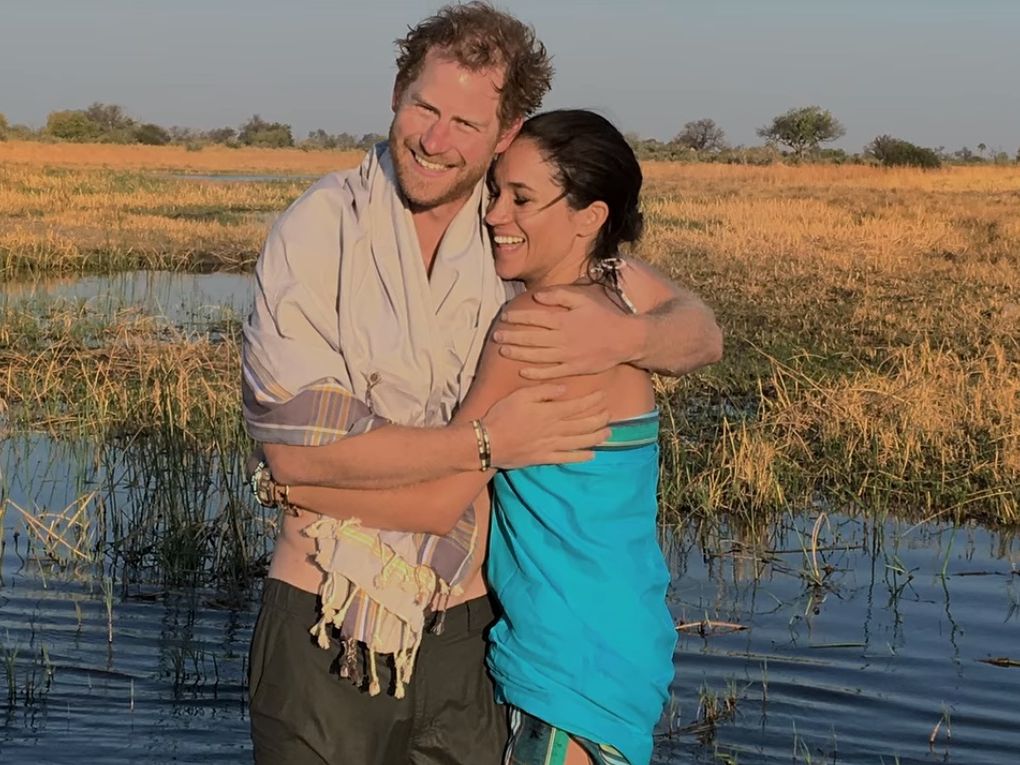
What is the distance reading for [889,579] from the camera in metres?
6.90

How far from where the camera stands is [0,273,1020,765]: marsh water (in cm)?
532

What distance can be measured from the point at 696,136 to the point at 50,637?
63311 millimetres

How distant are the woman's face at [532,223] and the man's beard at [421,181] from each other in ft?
0.24

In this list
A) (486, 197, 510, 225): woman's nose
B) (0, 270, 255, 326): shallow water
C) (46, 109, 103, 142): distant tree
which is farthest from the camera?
(46, 109, 103, 142): distant tree

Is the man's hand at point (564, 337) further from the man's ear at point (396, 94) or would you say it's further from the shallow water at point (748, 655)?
the shallow water at point (748, 655)

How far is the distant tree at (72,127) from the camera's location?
219 ft

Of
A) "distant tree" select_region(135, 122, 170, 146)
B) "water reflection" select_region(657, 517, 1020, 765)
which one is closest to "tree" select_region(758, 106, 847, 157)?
"distant tree" select_region(135, 122, 170, 146)

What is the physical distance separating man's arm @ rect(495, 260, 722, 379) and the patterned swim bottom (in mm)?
632

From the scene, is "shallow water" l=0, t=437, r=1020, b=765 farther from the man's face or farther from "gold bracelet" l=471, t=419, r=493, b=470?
the man's face

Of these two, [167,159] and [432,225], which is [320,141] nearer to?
[167,159]

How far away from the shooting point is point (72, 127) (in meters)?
67.5

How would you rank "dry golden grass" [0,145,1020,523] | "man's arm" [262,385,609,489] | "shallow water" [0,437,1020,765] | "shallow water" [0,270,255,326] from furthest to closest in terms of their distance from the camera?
"shallow water" [0,270,255,326]
"dry golden grass" [0,145,1020,523]
"shallow water" [0,437,1020,765]
"man's arm" [262,385,609,489]

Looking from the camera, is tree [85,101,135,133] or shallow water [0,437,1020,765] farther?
tree [85,101,135,133]

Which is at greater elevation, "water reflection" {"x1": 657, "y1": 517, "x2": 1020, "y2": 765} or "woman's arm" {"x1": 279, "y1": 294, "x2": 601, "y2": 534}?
"woman's arm" {"x1": 279, "y1": 294, "x2": 601, "y2": 534}
